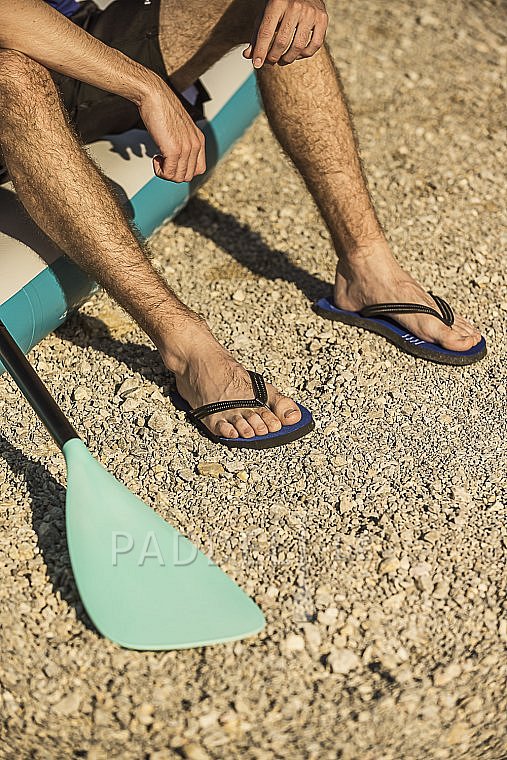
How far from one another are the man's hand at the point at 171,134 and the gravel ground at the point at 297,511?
21.3 inches

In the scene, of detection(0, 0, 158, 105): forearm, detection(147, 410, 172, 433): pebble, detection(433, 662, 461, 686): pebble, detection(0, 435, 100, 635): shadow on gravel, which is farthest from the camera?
detection(147, 410, 172, 433): pebble

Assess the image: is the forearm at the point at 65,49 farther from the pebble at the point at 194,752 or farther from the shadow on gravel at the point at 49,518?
the pebble at the point at 194,752

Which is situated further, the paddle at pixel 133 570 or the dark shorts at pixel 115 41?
the dark shorts at pixel 115 41

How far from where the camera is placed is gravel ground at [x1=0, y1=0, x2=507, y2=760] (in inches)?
68.2

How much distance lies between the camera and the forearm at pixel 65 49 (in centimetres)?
205

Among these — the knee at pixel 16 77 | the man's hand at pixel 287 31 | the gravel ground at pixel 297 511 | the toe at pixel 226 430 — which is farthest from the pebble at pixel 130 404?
the man's hand at pixel 287 31

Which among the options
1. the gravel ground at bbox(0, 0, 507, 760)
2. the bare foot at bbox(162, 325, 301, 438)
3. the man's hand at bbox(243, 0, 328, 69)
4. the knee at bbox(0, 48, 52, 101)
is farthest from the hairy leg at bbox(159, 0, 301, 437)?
the knee at bbox(0, 48, 52, 101)

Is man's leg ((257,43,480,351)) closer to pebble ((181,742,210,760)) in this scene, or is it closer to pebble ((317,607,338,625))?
pebble ((317,607,338,625))

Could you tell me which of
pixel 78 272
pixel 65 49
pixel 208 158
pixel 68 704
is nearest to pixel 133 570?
pixel 68 704

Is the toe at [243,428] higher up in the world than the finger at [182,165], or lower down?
lower down

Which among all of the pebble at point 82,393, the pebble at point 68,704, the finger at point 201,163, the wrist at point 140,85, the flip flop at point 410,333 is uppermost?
the wrist at point 140,85

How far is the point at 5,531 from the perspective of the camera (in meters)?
2.06

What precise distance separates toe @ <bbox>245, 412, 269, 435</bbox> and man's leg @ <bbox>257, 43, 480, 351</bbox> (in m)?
0.54

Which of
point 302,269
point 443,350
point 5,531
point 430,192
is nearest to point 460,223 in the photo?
point 430,192
